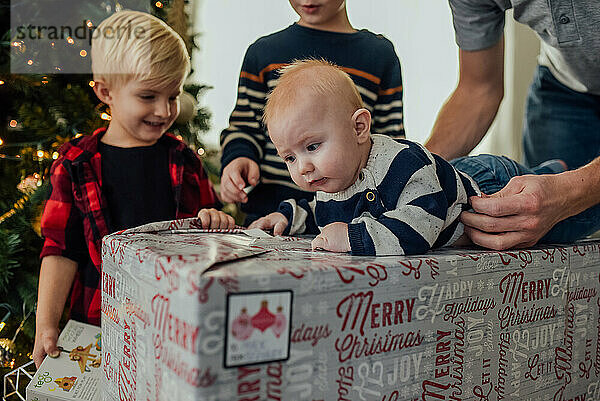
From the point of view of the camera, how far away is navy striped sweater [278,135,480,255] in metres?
0.75

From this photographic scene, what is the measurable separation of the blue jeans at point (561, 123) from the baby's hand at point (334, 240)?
3.16ft

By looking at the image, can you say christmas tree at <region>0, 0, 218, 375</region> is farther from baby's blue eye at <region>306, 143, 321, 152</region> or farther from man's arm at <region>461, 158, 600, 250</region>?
man's arm at <region>461, 158, 600, 250</region>

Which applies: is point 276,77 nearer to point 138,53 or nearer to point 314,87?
point 138,53

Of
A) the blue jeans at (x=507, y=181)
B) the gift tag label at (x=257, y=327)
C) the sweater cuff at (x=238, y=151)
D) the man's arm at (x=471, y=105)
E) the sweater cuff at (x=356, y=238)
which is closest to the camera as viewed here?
the gift tag label at (x=257, y=327)

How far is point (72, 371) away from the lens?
0.94 meters

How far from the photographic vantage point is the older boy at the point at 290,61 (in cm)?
126

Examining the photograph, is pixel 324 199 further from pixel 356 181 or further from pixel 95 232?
pixel 95 232

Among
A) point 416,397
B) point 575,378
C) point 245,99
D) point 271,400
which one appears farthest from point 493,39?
point 271,400

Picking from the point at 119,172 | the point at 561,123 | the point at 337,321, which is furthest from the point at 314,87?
the point at 561,123

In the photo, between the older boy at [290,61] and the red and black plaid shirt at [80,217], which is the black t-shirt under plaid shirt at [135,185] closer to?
the red and black plaid shirt at [80,217]

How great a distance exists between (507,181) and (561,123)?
0.56 meters

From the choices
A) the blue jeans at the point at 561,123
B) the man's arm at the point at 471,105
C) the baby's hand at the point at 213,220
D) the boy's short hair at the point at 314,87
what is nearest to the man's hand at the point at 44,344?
the baby's hand at the point at 213,220

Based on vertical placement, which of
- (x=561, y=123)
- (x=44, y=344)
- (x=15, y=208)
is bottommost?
(x=44, y=344)

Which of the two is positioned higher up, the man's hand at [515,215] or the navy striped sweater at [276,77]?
the navy striped sweater at [276,77]
